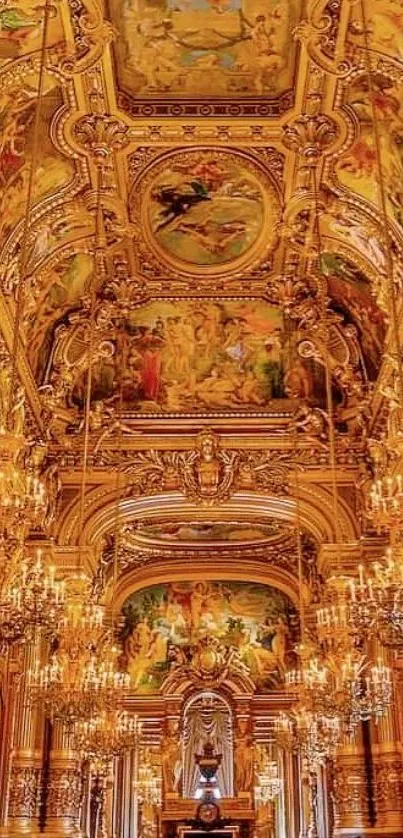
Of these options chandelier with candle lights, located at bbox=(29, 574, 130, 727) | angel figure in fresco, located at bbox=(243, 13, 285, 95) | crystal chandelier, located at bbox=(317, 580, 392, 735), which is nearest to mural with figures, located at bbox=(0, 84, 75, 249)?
angel figure in fresco, located at bbox=(243, 13, 285, 95)

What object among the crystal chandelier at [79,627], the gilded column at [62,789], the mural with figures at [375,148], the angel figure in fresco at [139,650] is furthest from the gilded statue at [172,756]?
the mural with figures at [375,148]

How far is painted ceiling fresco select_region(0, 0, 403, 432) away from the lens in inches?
393

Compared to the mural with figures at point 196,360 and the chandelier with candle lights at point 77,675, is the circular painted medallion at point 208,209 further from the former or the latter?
the chandelier with candle lights at point 77,675

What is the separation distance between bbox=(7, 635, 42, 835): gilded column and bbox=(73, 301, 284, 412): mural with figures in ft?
13.9

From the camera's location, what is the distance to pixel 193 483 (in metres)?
15.9

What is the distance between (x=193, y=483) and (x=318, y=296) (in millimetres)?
3651

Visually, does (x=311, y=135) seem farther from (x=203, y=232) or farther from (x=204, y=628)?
(x=204, y=628)

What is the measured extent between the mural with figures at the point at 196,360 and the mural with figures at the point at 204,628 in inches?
323

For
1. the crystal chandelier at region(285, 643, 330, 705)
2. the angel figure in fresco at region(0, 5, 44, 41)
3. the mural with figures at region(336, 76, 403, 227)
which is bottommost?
the crystal chandelier at region(285, 643, 330, 705)

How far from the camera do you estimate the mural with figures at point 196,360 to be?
15211 millimetres

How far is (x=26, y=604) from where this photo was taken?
8.44m

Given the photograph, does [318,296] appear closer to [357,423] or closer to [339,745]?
[357,423]

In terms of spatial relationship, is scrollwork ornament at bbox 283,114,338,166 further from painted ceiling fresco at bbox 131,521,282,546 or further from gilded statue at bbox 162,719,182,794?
gilded statue at bbox 162,719,182,794

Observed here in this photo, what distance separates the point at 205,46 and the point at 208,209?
9.33ft
